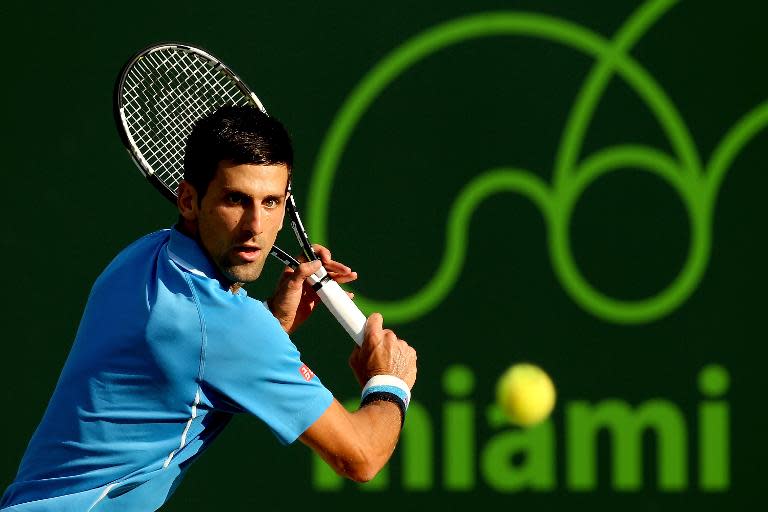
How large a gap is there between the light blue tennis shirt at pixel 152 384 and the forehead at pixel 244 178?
6.1 inches

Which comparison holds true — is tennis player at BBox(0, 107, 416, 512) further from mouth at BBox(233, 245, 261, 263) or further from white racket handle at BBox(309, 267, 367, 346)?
white racket handle at BBox(309, 267, 367, 346)

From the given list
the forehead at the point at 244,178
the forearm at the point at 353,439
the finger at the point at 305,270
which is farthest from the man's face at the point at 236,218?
the finger at the point at 305,270

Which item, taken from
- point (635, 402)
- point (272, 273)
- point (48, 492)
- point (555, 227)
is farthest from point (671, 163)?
point (48, 492)

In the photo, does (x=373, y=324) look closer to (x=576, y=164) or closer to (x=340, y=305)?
(x=340, y=305)

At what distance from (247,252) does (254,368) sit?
0.90 feet

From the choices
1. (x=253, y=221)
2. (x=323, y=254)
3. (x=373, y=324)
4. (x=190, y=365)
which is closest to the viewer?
(x=190, y=365)

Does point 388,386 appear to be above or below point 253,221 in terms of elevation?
below

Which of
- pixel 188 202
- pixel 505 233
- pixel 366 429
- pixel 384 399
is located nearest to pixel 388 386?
pixel 384 399

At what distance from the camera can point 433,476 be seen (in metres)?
5.46

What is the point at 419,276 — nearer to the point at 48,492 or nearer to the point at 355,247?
the point at 355,247

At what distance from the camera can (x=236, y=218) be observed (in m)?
3.17

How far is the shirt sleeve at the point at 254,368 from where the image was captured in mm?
3066

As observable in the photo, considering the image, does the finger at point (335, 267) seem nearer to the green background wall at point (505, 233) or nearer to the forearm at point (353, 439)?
the forearm at point (353, 439)

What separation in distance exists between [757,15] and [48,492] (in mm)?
3602
